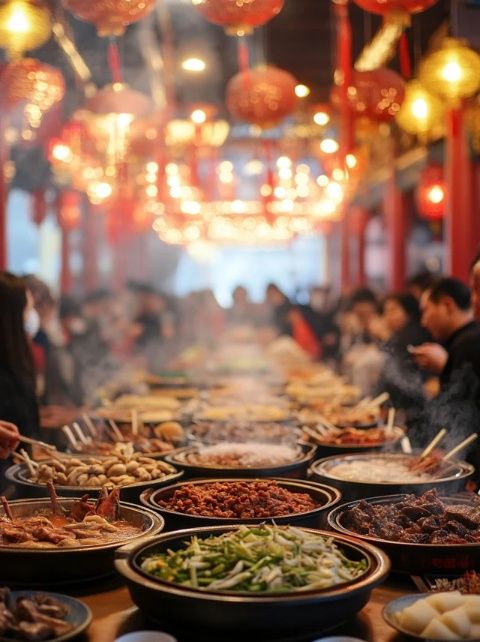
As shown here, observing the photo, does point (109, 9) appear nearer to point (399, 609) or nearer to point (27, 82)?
point (27, 82)

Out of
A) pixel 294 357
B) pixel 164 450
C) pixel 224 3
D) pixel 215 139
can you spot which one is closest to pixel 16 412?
pixel 164 450

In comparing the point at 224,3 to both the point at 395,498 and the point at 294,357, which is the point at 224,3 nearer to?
the point at 395,498

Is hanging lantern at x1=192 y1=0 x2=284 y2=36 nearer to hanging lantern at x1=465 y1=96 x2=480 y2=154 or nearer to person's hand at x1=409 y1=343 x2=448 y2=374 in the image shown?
person's hand at x1=409 y1=343 x2=448 y2=374

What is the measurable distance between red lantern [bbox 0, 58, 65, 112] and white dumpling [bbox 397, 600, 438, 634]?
5.00 metres

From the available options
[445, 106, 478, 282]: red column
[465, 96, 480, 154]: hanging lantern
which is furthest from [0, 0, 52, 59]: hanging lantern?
[445, 106, 478, 282]: red column

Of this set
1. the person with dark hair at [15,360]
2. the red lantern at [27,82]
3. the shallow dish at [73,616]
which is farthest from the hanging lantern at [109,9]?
the shallow dish at [73,616]

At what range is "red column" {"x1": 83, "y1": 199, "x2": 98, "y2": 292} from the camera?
741 inches

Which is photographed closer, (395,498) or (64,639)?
Result: (64,639)

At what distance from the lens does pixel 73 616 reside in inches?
78.7

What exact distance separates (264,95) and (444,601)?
13.3 ft

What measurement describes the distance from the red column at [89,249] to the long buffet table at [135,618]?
16658mm

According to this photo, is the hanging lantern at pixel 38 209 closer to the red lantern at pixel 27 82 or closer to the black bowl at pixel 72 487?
the red lantern at pixel 27 82

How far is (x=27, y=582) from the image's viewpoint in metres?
2.30

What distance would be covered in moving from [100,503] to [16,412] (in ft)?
6.88
